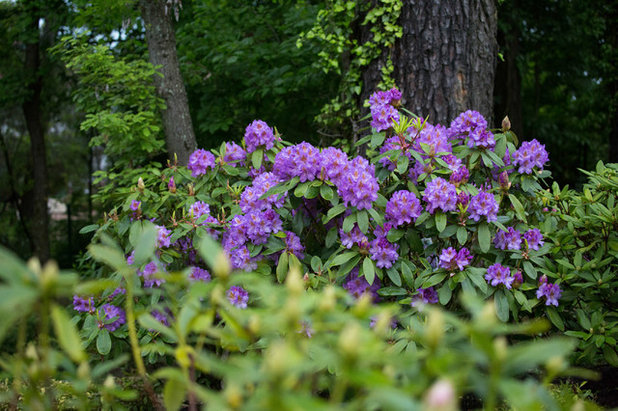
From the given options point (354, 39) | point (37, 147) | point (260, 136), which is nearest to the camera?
point (260, 136)

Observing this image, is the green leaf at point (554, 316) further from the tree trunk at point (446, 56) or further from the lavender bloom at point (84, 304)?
the lavender bloom at point (84, 304)

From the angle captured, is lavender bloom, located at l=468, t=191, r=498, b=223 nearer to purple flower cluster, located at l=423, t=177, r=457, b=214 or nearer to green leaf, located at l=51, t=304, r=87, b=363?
purple flower cluster, located at l=423, t=177, r=457, b=214

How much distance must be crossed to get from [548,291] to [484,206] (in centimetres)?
47

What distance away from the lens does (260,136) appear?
2.66m

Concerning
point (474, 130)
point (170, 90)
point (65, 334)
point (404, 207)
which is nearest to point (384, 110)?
point (474, 130)

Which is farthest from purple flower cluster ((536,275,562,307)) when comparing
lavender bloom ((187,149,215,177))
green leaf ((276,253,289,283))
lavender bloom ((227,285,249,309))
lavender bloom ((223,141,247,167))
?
lavender bloom ((187,149,215,177))

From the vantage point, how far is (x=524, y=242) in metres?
2.34

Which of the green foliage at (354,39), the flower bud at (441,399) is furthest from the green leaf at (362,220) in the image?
the flower bud at (441,399)

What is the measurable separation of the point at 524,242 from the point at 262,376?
6.36ft

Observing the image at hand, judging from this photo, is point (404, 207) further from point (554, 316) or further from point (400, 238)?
point (554, 316)

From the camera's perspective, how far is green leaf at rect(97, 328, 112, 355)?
2.29 m

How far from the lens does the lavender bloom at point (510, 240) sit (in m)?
2.30

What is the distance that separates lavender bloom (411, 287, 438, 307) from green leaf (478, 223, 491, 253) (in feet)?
0.88

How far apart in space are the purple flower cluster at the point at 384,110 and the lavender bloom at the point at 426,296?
76cm
